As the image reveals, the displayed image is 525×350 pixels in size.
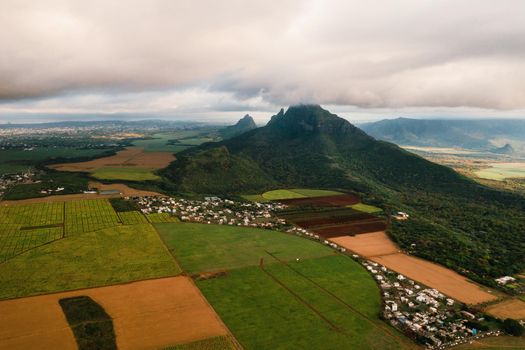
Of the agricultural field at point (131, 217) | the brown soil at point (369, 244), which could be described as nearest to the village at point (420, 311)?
the brown soil at point (369, 244)

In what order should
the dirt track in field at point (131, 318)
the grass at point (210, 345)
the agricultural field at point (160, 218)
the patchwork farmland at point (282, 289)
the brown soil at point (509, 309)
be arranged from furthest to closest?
the agricultural field at point (160, 218)
the brown soil at point (509, 309)
the patchwork farmland at point (282, 289)
the dirt track in field at point (131, 318)
the grass at point (210, 345)

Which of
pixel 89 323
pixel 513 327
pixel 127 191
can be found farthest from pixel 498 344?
pixel 127 191

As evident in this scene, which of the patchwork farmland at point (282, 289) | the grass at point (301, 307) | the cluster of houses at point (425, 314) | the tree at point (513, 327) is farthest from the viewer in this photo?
the tree at point (513, 327)

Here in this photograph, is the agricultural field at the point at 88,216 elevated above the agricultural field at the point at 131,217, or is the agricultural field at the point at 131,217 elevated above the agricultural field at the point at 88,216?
the agricultural field at the point at 88,216

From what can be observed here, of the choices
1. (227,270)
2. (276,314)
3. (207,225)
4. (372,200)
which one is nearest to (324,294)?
(276,314)

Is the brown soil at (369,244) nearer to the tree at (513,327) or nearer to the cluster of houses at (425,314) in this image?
the cluster of houses at (425,314)

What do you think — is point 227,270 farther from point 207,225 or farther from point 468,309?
point 468,309
